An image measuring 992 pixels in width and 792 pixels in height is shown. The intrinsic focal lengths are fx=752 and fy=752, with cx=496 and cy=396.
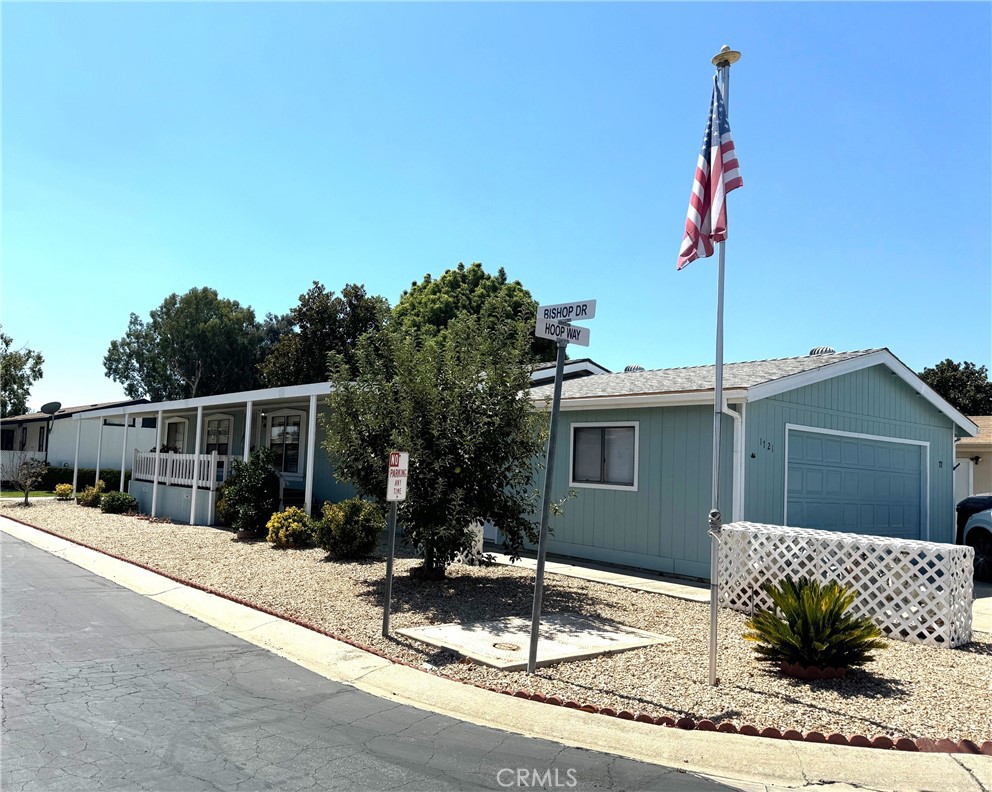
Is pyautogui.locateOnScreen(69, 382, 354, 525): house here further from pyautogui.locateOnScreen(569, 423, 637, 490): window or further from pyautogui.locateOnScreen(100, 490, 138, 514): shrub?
pyautogui.locateOnScreen(569, 423, 637, 490): window

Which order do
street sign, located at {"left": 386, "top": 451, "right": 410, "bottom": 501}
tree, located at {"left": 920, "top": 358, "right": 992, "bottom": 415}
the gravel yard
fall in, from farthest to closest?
tree, located at {"left": 920, "top": 358, "right": 992, "bottom": 415}
street sign, located at {"left": 386, "top": 451, "right": 410, "bottom": 501}
the gravel yard

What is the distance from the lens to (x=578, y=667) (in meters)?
6.48

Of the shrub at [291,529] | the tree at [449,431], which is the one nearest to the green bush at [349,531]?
the shrub at [291,529]

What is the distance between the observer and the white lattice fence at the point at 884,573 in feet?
24.5

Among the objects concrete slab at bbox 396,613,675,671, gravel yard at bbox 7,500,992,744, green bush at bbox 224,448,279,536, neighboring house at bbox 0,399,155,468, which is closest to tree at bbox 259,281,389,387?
neighboring house at bbox 0,399,155,468

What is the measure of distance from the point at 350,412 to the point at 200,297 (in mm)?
44784

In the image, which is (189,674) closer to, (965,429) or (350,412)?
(350,412)

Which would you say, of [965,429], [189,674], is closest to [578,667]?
[189,674]

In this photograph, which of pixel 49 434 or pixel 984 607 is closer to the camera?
pixel 984 607

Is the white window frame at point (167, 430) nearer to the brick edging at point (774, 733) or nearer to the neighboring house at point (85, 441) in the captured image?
the neighboring house at point (85, 441)

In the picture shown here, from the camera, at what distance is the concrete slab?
6688 millimetres

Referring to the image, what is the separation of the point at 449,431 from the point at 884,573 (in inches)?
200

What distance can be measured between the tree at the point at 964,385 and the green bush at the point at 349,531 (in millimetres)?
36893

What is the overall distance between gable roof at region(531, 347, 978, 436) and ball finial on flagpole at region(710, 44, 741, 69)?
4961 millimetres
